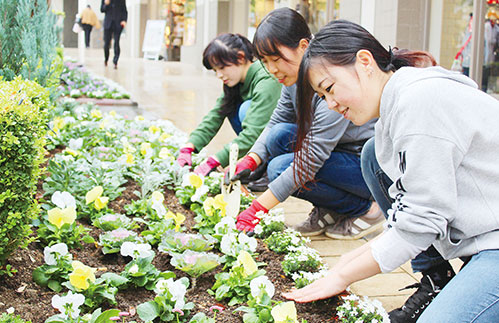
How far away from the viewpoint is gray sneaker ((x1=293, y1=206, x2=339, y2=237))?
3.14m

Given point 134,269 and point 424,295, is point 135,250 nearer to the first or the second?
point 134,269

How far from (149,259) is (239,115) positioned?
1.96 meters

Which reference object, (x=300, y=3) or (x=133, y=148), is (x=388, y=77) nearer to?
(x=133, y=148)

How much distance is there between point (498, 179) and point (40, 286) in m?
1.57

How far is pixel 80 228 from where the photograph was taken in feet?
8.27

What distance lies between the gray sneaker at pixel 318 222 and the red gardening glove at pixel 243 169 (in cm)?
39

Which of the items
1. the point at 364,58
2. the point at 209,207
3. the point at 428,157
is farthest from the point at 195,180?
the point at 428,157

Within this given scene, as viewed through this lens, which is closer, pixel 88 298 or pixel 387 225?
pixel 387 225

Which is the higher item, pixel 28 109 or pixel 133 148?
pixel 28 109

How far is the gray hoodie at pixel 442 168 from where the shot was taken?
1.62m

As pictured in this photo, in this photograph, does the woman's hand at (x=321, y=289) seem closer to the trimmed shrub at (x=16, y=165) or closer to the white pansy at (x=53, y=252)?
the white pansy at (x=53, y=252)

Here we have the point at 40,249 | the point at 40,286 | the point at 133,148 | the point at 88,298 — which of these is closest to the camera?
the point at 88,298

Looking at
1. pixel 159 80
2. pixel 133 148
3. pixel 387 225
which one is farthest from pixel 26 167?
pixel 159 80

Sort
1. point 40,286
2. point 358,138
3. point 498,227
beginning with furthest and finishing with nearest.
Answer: point 358,138
point 40,286
point 498,227
